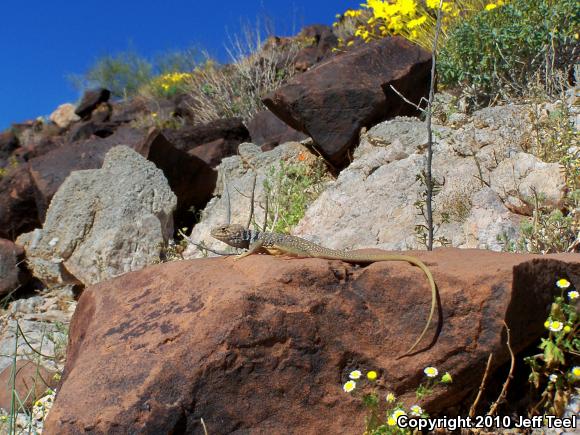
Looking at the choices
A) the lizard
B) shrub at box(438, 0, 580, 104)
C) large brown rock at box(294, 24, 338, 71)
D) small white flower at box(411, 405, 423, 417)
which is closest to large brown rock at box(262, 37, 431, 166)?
shrub at box(438, 0, 580, 104)

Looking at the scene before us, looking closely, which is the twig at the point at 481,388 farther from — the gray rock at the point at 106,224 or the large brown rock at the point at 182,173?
the large brown rock at the point at 182,173

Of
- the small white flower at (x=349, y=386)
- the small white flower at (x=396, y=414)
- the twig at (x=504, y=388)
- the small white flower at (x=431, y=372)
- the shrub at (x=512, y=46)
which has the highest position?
the shrub at (x=512, y=46)

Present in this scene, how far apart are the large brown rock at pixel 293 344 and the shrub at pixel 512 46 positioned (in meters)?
4.86

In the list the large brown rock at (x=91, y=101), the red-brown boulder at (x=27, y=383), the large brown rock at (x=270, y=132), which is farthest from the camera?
the large brown rock at (x=91, y=101)

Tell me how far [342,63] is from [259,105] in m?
4.05

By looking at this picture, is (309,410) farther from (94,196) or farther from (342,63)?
(342,63)

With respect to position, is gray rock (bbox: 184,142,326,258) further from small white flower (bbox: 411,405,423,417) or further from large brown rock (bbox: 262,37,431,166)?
small white flower (bbox: 411,405,423,417)

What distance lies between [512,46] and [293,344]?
5.77 meters

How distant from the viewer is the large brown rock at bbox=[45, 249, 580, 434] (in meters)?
2.90

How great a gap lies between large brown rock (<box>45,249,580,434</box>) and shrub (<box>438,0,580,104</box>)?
4.86 metres

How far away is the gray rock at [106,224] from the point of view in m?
6.98

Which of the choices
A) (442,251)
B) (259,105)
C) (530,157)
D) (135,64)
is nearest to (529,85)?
(530,157)

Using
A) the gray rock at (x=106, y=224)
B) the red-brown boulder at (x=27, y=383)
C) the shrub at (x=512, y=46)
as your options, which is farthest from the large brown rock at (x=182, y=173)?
the red-brown boulder at (x=27, y=383)

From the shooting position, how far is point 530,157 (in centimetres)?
577
